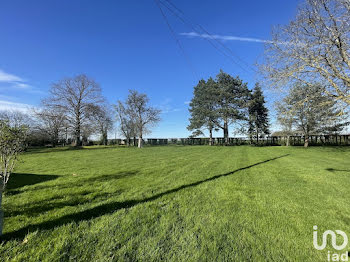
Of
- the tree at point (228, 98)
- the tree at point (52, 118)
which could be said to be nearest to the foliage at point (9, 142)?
the tree at point (52, 118)

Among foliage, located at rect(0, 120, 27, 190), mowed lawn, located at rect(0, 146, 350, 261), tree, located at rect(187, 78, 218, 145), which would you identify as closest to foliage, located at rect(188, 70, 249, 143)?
tree, located at rect(187, 78, 218, 145)

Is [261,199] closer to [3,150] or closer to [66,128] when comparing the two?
[3,150]

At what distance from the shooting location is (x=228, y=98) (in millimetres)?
28094

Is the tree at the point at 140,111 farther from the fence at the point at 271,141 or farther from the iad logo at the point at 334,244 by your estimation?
the iad logo at the point at 334,244

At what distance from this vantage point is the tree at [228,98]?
89.8 feet

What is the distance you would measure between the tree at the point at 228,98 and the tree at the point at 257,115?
1665mm

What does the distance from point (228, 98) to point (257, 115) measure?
301 inches

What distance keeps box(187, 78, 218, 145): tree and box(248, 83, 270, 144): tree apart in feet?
22.4

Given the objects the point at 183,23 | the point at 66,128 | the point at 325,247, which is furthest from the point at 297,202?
the point at 66,128

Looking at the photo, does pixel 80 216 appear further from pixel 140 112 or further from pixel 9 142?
pixel 140 112

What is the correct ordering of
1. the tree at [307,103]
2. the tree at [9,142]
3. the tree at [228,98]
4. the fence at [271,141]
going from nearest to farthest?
the tree at [9,142], the tree at [307,103], the fence at [271,141], the tree at [228,98]

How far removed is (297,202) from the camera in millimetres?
3480

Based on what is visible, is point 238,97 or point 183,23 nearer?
point 183,23

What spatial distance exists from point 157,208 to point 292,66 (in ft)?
25.6
